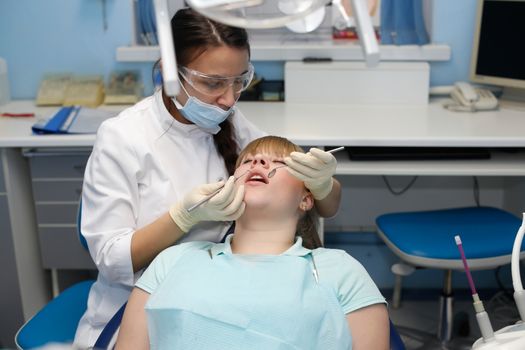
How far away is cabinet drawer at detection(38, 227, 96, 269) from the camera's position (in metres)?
2.32

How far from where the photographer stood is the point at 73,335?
5.44 ft

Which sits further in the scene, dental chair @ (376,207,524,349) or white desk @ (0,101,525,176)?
white desk @ (0,101,525,176)

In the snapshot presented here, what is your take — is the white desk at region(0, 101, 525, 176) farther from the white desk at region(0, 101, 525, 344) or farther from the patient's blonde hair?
the patient's blonde hair

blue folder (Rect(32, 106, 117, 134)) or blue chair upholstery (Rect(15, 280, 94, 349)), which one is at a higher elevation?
blue folder (Rect(32, 106, 117, 134))

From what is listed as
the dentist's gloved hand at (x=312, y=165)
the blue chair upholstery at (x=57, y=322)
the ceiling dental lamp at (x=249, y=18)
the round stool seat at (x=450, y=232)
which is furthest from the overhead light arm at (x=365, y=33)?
the round stool seat at (x=450, y=232)

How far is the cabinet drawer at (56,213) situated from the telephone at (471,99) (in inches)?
58.4

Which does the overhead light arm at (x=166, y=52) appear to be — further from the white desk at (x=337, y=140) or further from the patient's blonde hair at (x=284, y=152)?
the white desk at (x=337, y=140)

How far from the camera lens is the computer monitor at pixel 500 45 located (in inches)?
99.0

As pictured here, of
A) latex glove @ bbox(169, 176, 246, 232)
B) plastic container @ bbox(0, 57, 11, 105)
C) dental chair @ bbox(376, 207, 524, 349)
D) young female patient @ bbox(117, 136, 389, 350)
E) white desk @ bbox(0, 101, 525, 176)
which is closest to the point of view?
young female patient @ bbox(117, 136, 389, 350)

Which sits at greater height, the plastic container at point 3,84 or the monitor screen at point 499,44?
the monitor screen at point 499,44

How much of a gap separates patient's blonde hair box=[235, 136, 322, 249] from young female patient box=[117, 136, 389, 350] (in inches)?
1.4

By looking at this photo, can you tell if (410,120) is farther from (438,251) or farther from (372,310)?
(372,310)

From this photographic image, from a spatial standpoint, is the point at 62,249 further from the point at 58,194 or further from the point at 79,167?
the point at 79,167

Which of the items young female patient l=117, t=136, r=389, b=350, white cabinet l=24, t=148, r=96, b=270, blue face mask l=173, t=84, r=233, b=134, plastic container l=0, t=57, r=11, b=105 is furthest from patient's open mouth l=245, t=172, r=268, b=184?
plastic container l=0, t=57, r=11, b=105
